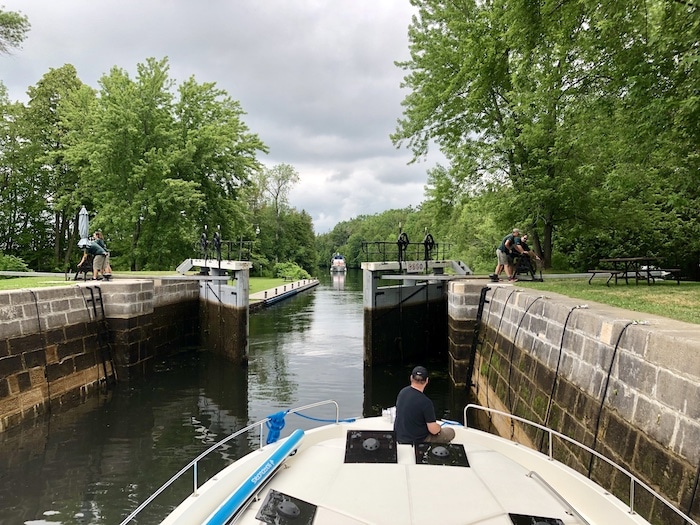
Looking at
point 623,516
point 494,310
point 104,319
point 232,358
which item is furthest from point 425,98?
point 623,516

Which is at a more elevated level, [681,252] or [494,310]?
[681,252]

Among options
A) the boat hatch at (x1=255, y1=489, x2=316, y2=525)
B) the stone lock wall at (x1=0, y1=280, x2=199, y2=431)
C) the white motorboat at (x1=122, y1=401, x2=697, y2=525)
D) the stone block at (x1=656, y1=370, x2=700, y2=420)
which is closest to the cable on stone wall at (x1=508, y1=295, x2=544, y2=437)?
the white motorboat at (x1=122, y1=401, x2=697, y2=525)

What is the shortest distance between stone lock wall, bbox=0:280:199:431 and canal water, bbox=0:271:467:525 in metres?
0.50

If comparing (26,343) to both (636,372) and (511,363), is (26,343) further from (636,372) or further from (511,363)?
(636,372)

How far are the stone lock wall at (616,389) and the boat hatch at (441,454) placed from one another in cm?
166

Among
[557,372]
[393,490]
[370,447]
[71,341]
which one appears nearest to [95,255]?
[71,341]

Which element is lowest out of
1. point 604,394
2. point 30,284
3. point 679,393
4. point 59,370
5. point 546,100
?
point 59,370

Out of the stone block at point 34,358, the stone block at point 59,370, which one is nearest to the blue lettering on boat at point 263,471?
the stone block at point 34,358

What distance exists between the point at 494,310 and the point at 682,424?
7760 millimetres

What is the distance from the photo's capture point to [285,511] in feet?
10.8

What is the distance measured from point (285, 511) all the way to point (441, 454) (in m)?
1.57

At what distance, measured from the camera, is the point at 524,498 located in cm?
367

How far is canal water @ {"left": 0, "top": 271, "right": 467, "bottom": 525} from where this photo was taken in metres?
7.08

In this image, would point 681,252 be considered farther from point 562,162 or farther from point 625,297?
point 625,297
